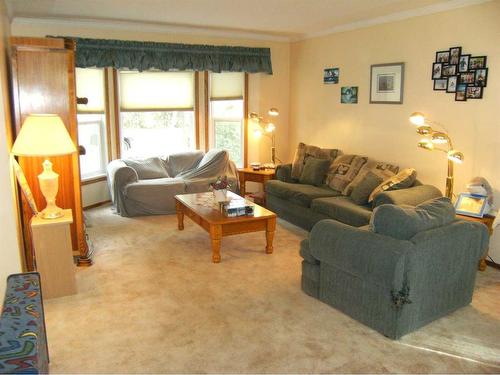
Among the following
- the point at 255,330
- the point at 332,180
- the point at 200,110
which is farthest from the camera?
the point at 200,110

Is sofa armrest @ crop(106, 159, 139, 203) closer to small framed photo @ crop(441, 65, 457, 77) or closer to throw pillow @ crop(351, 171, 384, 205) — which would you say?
throw pillow @ crop(351, 171, 384, 205)

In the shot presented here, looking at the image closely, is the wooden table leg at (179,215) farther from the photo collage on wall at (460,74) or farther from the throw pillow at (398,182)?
the photo collage on wall at (460,74)

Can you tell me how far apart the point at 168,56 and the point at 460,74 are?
12.3ft

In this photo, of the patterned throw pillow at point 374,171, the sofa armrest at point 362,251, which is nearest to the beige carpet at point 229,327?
the sofa armrest at point 362,251

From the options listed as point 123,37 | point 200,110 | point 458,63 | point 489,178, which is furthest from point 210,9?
point 489,178

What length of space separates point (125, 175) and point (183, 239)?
1.41 m

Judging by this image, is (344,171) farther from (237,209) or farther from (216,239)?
(216,239)

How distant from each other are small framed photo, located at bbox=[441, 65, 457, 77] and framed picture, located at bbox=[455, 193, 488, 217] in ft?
4.07

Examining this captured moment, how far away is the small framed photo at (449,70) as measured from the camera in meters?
4.53

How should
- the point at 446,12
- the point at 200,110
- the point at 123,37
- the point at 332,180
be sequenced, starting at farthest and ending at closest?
1. the point at 200,110
2. the point at 123,37
3. the point at 332,180
4. the point at 446,12

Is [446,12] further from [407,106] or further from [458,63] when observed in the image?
[407,106]

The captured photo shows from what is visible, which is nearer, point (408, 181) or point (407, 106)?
point (408, 181)

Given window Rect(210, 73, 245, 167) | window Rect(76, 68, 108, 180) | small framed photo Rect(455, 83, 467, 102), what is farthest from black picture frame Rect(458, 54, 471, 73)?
window Rect(76, 68, 108, 180)

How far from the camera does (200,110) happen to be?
6.92 m
